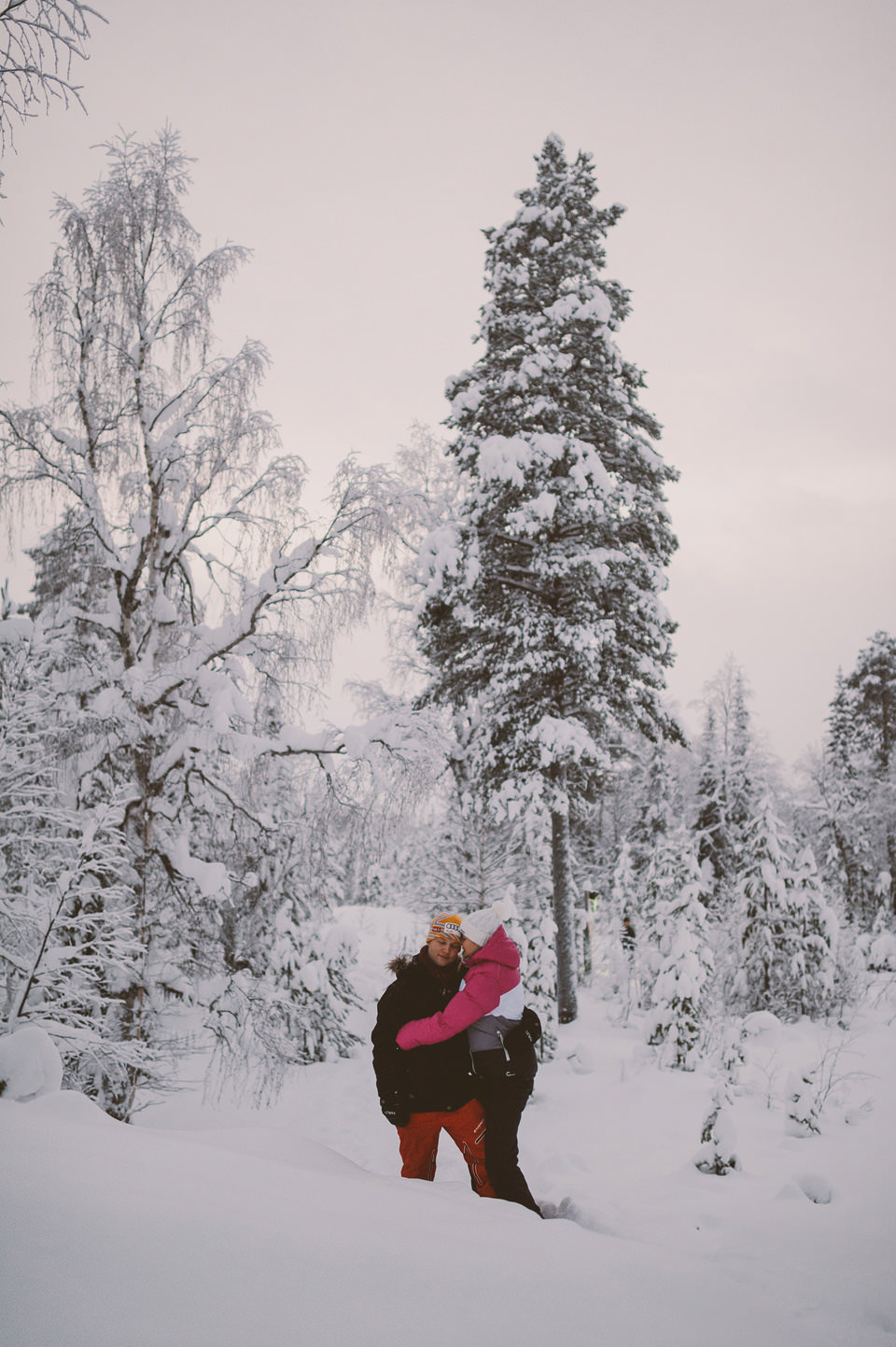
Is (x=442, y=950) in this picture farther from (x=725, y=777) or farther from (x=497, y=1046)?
(x=725, y=777)

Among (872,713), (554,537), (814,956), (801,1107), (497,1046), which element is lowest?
(801,1107)

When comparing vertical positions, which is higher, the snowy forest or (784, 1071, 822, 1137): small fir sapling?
the snowy forest

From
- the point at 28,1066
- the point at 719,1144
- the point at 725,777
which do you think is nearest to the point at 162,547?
the point at 28,1066

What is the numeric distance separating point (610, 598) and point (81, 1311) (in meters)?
11.8

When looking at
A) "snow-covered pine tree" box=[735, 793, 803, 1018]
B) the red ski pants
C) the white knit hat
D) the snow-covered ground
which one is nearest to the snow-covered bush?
the snow-covered ground

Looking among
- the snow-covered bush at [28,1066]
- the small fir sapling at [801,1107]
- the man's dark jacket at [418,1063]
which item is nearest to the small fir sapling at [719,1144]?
the small fir sapling at [801,1107]

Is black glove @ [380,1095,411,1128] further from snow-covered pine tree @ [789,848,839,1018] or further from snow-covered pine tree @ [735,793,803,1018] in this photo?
snow-covered pine tree @ [789,848,839,1018]

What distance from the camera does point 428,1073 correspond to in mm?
3621

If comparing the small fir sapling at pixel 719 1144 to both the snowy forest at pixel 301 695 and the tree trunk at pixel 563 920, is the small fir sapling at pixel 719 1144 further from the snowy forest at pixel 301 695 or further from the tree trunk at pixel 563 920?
the tree trunk at pixel 563 920

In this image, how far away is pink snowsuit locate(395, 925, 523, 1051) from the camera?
3463 millimetres

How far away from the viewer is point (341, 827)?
23.5 ft

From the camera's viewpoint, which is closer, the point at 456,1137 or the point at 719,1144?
the point at 456,1137

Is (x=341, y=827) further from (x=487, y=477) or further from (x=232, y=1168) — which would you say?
(x=487, y=477)

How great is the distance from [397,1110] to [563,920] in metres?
8.68
